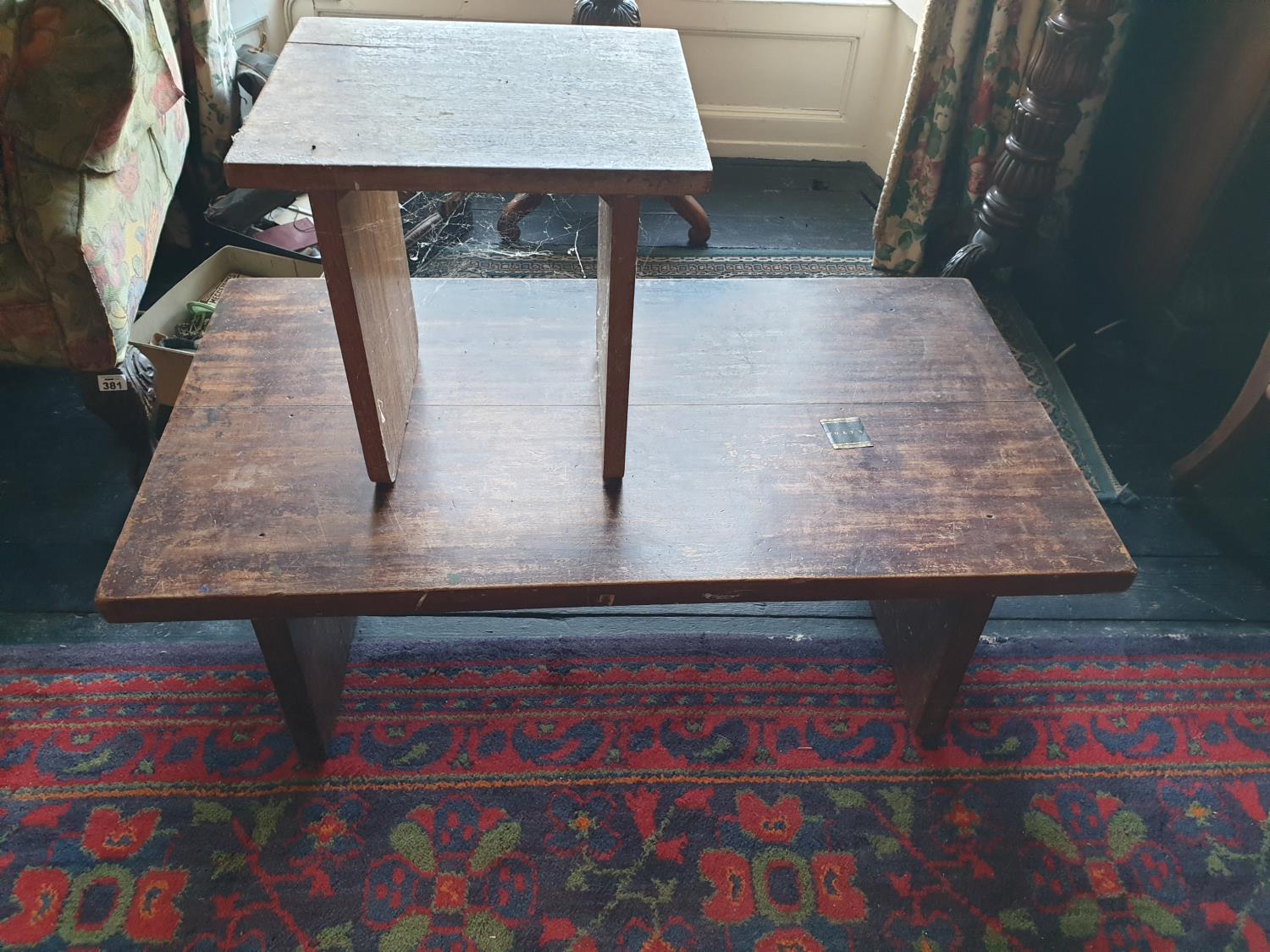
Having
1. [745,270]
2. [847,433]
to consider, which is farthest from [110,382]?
[745,270]

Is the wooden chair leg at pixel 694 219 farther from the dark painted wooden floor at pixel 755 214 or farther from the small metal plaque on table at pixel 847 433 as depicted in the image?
the small metal plaque on table at pixel 847 433

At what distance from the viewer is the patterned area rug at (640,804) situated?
1.07 meters

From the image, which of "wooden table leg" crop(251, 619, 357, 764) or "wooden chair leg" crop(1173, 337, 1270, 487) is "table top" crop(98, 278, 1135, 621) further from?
"wooden chair leg" crop(1173, 337, 1270, 487)

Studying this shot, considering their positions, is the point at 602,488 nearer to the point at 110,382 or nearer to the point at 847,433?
the point at 847,433

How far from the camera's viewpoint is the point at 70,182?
4.19 ft

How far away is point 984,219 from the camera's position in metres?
1.86

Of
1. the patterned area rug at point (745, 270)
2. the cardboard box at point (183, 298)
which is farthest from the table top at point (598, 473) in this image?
the patterned area rug at point (745, 270)

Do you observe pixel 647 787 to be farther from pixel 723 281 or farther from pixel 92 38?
pixel 92 38

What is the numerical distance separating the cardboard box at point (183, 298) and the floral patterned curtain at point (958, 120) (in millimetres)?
1289

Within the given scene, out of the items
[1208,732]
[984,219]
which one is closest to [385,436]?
[1208,732]

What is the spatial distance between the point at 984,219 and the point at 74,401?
6.01ft

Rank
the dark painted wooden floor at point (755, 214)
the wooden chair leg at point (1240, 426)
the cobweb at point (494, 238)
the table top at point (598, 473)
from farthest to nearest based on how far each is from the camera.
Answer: the dark painted wooden floor at point (755, 214) → the cobweb at point (494, 238) → the wooden chair leg at point (1240, 426) → the table top at point (598, 473)

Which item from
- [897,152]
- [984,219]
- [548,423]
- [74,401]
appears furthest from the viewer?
[897,152]

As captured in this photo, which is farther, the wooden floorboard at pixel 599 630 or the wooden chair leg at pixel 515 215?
the wooden chair leg at pixel 515 215
